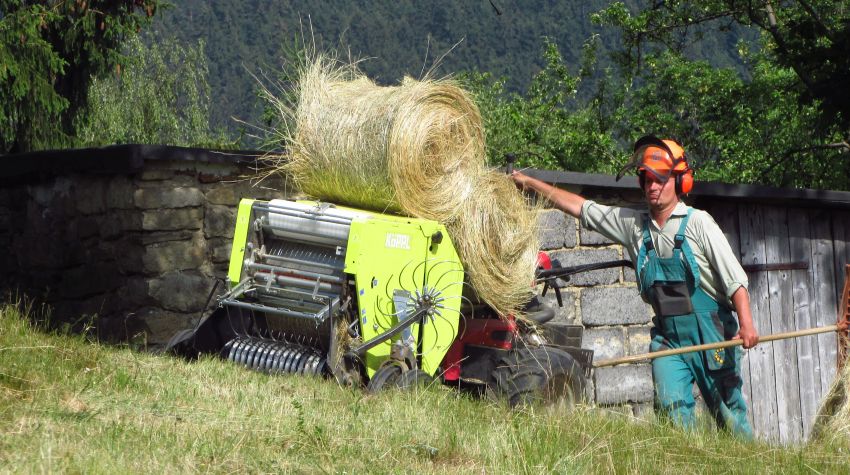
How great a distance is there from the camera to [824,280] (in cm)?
1138

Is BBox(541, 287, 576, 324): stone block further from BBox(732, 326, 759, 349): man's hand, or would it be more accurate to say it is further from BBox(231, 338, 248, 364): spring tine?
BBox(231, 338, 248, 364): spring tine

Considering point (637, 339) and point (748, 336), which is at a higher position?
point (748, 336)

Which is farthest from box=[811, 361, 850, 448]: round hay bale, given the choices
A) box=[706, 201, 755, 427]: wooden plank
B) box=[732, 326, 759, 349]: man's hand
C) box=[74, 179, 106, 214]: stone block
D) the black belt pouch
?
box=[74, 179, 106, 214]: stone block

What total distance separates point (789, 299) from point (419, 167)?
248 inches

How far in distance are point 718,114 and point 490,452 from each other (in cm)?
2343

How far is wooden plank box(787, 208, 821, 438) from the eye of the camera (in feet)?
36.7

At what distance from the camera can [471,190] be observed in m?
6.38

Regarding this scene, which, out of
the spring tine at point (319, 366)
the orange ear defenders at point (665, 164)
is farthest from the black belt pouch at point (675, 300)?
the spring tine at point (319, 366)

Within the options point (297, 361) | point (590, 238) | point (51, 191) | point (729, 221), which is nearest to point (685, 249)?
point (297, 361)

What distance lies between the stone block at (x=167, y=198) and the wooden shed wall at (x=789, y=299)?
5.16 metres

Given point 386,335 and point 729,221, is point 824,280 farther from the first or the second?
point 386,335

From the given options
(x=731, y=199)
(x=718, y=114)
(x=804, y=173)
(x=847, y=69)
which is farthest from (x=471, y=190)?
(x=718, y=114)

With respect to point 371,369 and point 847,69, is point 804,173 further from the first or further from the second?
point 371,369

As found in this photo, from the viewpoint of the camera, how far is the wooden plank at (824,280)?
11.3m
